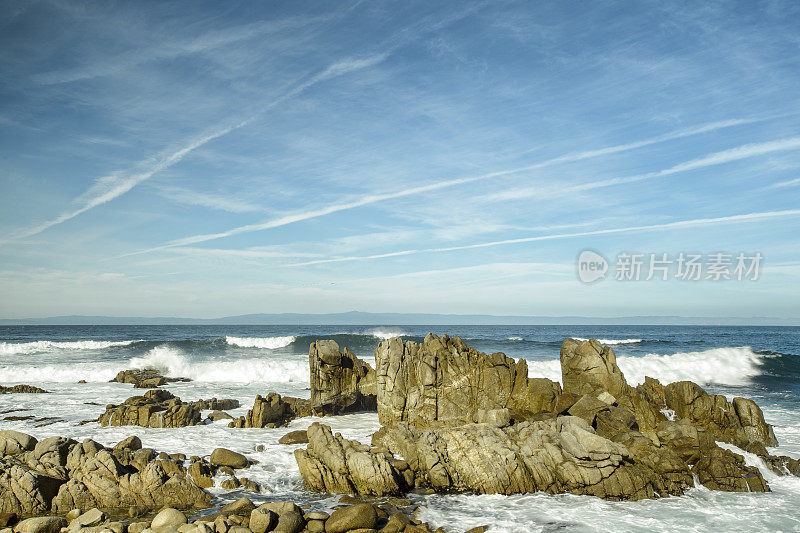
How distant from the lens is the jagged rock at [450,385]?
1869 centimetres

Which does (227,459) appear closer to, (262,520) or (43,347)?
(262,520)

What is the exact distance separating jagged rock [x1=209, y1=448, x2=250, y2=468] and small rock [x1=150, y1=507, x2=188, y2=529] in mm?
3685

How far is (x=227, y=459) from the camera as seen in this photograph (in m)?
14.3

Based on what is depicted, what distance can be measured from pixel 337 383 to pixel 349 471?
34.4 ft

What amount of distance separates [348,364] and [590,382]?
416 inches

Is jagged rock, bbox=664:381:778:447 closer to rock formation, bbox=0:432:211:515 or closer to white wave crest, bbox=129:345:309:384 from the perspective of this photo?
rock formation, bbox=0:432:211:515

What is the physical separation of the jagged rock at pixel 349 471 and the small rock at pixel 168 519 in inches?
135

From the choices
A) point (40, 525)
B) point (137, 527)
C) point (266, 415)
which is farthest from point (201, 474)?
point (266, 415)

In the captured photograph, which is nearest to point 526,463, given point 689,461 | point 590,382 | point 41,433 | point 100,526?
point 689,461

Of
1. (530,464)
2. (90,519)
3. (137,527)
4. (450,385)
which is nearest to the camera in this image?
(137,527)

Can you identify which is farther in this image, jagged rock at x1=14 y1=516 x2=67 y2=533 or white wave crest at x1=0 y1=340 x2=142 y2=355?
white wave crest at x1=0 y1=340 x2=142 y2=355

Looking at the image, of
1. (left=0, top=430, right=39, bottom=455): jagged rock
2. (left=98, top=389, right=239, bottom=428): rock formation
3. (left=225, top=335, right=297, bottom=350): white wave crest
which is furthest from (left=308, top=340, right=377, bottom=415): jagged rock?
(left=225, top=335, right=297, bottom=350): white wave crest

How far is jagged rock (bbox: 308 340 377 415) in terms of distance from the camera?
22656mm

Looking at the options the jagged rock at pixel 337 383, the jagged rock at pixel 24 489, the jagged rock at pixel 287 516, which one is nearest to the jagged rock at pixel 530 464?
the jagged rock at pixel 287 516
